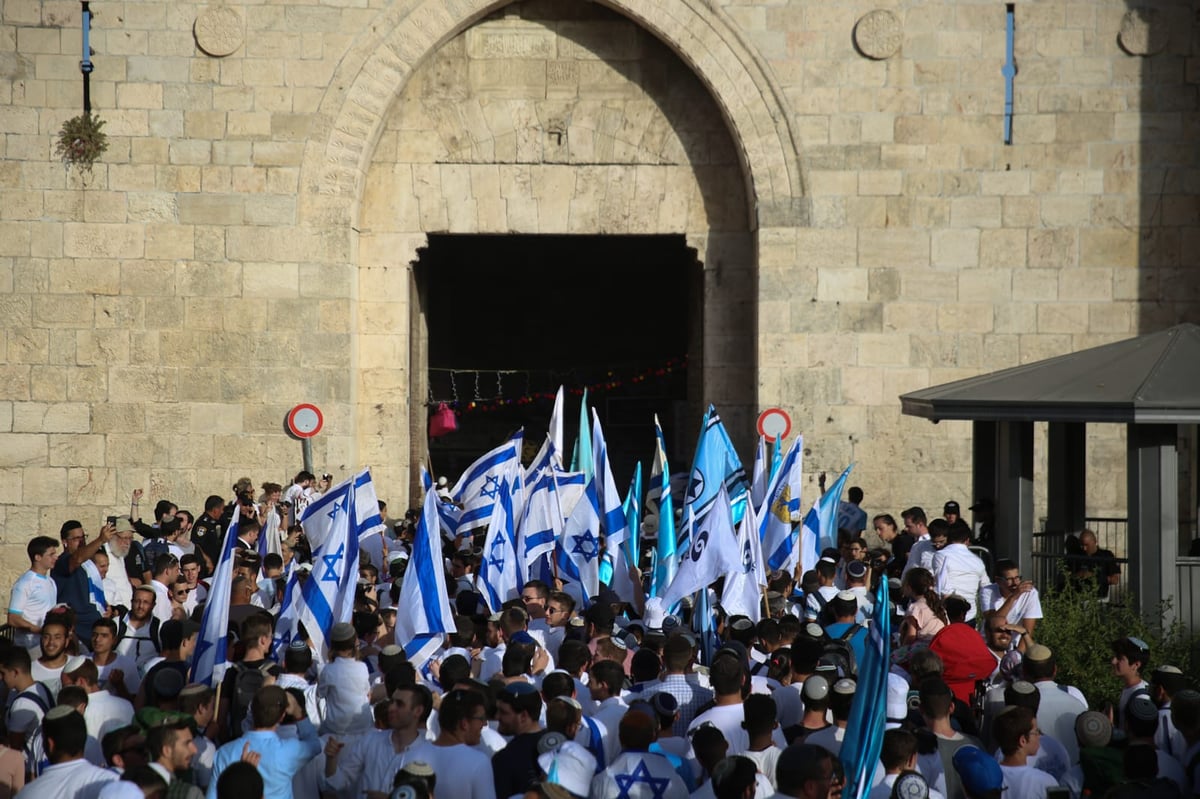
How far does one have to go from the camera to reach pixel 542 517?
35.4 feet

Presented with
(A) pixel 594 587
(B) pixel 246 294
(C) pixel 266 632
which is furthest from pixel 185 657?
(B) pixel 246 294

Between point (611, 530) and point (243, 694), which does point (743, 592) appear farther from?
point (243, 694)

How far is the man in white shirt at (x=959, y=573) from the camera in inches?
419

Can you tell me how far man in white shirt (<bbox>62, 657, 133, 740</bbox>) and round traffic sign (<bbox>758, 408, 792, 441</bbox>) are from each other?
34.2 feet

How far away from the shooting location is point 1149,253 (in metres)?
16.7

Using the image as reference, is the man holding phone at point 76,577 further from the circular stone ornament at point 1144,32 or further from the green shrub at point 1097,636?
the circular stone ornament at point 1144,32

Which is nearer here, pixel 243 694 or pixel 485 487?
pixel 243 694

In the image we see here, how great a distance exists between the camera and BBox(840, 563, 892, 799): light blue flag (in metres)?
5.34

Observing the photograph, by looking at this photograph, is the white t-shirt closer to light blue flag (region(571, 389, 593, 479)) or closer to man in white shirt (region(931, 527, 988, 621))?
light blue flag (region(571, 389, 593, 479))

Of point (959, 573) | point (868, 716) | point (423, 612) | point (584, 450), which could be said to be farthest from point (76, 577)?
point (868, 716)

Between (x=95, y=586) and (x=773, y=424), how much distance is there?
831cm

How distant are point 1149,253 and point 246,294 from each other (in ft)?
35.0

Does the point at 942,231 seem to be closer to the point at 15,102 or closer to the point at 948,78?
the point at 948,78

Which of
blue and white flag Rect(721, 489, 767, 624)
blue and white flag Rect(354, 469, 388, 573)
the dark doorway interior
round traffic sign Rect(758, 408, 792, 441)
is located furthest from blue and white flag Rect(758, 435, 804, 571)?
the dark doorway interior
